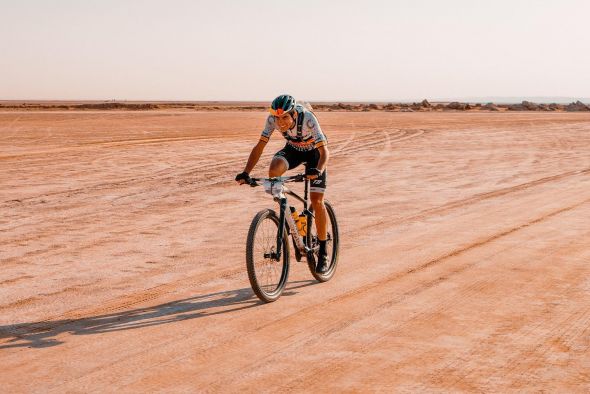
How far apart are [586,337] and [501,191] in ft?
30.0

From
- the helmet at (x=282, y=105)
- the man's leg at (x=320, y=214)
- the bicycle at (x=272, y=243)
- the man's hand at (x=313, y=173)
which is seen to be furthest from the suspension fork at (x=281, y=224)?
the helmet at (x=282, y=105)

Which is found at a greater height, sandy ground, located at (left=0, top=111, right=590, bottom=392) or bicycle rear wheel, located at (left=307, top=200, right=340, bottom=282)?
bicycle rear wheel, located at (left=307, top=200, right=340, bottom=282)

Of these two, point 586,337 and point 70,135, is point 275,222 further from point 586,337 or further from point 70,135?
point 70,135

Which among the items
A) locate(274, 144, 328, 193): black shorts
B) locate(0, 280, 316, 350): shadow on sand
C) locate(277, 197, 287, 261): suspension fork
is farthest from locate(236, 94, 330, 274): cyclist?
locate(0, 280, 316, 350): shadow on sand

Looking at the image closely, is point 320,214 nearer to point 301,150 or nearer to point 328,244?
point 328,244

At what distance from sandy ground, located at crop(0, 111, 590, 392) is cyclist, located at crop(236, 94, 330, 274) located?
0.72 meters

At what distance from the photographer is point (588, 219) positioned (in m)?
10.8

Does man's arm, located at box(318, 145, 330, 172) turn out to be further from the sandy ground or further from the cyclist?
the sandy ground

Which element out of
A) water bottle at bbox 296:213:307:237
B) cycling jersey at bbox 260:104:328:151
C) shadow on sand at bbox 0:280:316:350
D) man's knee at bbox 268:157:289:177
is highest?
cycling jersey at bbox 260:104:328:151

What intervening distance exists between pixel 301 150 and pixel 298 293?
4.43 feet

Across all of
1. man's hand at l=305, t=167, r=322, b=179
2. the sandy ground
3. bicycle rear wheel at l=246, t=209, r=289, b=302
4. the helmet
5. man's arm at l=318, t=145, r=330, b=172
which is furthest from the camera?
man's arm at l=318, t=145, r=330, b=172

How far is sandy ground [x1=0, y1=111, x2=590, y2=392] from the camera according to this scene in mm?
4855

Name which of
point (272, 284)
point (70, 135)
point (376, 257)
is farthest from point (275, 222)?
point (70, 135)

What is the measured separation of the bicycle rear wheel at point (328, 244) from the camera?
7.30 metres
